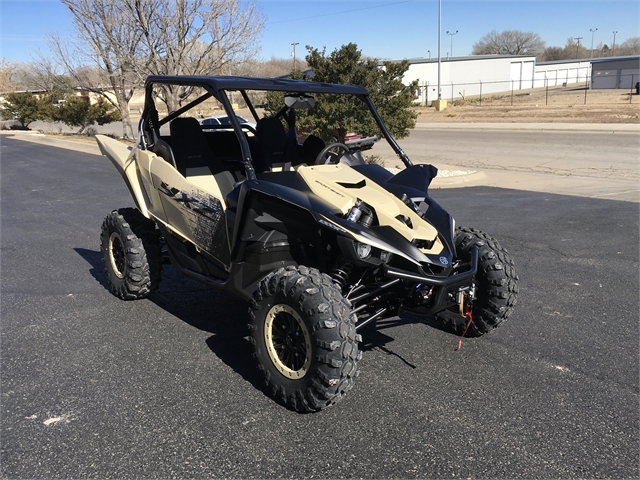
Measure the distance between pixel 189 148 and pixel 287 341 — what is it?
201cm

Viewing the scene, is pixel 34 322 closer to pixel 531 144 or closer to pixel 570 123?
pixel 531 144

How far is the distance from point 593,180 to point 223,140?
10.1m

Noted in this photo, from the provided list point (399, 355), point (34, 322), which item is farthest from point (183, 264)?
point (399, 355)

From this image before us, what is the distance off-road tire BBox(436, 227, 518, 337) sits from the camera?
4254 millimetres

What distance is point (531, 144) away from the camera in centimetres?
2048

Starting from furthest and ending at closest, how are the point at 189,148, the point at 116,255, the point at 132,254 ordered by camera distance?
the point at 116,255 < the point at 132,254 < the point at 189,148

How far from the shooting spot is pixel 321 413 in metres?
3.59

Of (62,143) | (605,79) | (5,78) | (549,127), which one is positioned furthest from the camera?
(605,79)

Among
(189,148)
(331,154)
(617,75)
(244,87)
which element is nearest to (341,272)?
(331,154)

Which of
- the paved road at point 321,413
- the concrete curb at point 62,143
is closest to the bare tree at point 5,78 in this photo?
the concrete curb at point 62,143

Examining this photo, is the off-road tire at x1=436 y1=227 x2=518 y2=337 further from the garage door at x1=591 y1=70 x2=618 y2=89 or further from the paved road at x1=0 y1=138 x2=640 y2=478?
the garage door at x1=591 y1=70 x2=618 y2=89

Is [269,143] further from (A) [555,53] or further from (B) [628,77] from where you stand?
(A) [555,53]

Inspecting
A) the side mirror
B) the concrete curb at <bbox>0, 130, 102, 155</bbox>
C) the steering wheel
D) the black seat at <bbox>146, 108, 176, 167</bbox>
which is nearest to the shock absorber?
the steering wheel

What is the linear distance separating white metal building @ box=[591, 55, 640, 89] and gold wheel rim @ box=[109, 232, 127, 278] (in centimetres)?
5946
